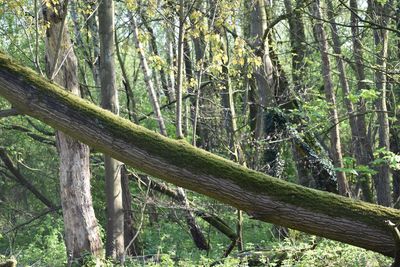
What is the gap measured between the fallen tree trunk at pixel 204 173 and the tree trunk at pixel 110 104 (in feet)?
14.8

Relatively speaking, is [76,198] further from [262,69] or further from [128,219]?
[262,69]

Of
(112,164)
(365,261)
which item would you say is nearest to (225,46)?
(112,164)

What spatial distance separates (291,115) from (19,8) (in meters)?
6.02

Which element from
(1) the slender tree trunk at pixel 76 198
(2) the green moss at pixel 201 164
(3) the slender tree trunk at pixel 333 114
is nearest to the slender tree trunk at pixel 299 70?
(3) the slender tree trunk at pixel 333 114

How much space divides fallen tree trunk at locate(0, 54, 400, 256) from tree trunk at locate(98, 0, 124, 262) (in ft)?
14.8

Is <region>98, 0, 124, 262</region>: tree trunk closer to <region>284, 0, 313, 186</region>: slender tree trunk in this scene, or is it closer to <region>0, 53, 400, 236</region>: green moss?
<region>284, 0, 313, 186</region>: slender tree trunk

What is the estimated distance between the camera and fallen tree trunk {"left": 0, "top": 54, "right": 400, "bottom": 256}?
5641 millimetres

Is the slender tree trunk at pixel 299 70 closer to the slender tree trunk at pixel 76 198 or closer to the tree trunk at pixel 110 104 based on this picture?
the tree trunk at pixel 110 104

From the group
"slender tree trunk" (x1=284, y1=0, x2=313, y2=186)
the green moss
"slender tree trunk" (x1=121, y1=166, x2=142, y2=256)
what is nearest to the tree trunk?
"slender tree trunk" (x1=121, y1=166, x2=142, y2=256)

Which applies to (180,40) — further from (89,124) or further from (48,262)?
(48,262)

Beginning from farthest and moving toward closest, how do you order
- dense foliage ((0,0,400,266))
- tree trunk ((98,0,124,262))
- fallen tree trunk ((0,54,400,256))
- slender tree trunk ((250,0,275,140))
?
slender tree trunk ((250,0,275,140)) < tree trunk ((98,0,124,262)) < dense foliage ((0,0,400,266)) < fallen tree trunk ((0,54,400,256))

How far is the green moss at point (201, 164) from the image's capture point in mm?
5672

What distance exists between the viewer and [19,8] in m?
8.72

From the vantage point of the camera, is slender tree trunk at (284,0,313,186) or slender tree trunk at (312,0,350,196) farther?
slender tree trunk at (284,0,313,186)
